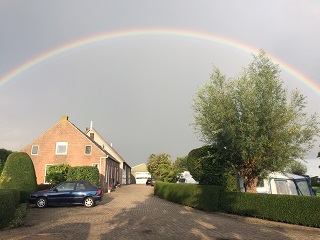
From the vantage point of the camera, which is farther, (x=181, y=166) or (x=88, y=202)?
(x=181, y=166)

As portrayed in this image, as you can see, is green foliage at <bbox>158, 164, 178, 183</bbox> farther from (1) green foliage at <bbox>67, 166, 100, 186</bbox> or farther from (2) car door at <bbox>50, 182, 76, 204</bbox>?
(2) car door at <bbox>50, 182, 76, 204</bbox>

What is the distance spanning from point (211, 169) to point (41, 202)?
11.6 metres

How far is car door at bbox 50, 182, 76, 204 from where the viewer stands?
1909cm

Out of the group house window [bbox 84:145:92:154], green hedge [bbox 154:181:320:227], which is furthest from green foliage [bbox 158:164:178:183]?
green hedge [bbox 154:181:320:227]

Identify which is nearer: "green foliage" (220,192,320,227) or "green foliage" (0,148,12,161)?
"green foliage" (220,192,320,227)

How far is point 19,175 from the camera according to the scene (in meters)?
20.7

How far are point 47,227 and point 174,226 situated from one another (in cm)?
528

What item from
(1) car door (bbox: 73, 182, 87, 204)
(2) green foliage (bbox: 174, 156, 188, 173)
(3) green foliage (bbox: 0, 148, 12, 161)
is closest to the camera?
(1) car door (bbox: 73, 182, 87, 204)

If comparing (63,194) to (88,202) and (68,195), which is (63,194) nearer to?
(68,195)

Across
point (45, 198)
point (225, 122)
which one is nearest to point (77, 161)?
point (45, 198)

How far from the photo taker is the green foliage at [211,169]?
19719mm

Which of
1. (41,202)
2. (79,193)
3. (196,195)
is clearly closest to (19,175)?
(41,202)

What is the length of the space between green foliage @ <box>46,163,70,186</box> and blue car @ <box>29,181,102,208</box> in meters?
10.5

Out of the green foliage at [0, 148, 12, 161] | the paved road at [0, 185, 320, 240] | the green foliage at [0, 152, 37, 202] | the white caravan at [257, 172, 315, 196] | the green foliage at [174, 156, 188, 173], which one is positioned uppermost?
the green foliage at [0, 148, 12, 161]
